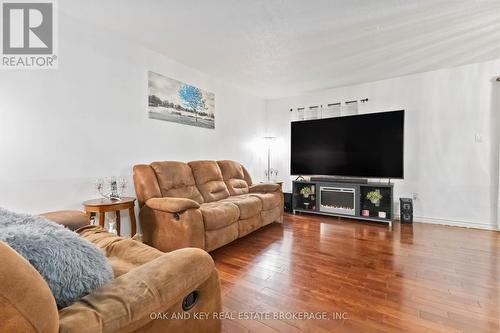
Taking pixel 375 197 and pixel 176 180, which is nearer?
pixel 176 180

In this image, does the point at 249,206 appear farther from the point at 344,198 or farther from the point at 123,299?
the point at 123,299

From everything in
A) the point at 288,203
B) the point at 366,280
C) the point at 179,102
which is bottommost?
the point at 366,280

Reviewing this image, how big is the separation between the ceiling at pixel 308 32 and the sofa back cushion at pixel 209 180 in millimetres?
1447

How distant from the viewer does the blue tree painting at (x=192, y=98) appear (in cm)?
345

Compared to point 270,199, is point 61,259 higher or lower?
higher

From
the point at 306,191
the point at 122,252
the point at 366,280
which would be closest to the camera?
the point at 122,252

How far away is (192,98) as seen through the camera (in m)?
3.59

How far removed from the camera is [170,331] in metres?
0.88

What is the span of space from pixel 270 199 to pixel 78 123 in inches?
94.2

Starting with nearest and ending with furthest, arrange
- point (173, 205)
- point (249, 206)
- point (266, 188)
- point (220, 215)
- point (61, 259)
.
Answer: point (61, 259)
point (173, 205)
point (220, 215)
point (249, 206)
point (266, 188)

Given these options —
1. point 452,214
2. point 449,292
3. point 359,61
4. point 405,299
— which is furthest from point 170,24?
point 452,214

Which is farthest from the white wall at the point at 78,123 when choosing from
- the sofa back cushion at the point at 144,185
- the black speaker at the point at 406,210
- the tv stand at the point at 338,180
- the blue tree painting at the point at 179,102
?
the black speaker at the point at 406,210

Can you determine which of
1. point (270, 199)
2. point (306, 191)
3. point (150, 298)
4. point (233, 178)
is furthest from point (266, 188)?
point (150, 298)

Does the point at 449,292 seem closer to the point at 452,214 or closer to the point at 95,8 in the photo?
the point at 452,214
